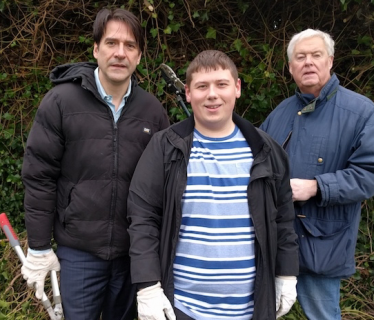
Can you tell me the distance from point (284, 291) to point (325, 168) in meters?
0.69

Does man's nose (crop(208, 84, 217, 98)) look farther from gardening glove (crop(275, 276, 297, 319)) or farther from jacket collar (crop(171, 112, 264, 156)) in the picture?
gardening glove (crop(275, 276, 297, 319))

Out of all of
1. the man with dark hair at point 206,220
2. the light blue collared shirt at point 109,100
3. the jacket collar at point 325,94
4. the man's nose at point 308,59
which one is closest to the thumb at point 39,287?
the man with dark hair at point 206,220

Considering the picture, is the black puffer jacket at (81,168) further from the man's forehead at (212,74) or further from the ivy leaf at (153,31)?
the ivy leaf at (153,31)

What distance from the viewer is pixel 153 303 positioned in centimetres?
157

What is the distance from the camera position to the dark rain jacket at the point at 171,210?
1609mm

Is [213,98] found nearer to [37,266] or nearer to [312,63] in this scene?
[312,63]

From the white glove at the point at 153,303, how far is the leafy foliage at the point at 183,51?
5.97 feet

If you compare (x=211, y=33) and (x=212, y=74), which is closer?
(x=212, y=74)

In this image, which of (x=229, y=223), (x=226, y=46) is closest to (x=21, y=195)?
(x=226, y=46)

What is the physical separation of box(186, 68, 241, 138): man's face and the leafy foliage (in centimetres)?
156

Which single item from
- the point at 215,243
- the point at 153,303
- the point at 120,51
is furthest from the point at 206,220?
the point at 120,51

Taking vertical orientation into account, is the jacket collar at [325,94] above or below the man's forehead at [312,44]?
below

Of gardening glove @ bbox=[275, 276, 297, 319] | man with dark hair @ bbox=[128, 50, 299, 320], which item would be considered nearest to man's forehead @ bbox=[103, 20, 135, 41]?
man with dark hair @ bbox=[128, 50, 299, 320]

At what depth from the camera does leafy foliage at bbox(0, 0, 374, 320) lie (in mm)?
3123
